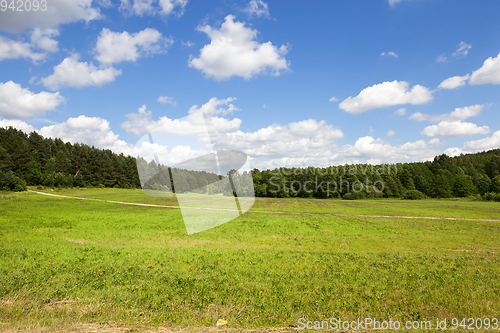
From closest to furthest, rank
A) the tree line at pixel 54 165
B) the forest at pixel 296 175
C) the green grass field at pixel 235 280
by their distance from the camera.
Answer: the green grass field at pixel 235 280 < the tree line at pixel 54 165 < the forest at pixel 296 175

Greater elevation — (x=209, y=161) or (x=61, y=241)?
(x=209, y=161)

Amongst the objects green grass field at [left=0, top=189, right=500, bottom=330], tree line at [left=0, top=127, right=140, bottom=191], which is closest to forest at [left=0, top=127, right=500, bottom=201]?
tree line at [left=0, top=127, right=140, bottom=191]

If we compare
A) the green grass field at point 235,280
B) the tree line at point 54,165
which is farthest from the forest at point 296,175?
the green grass field at point 235,280

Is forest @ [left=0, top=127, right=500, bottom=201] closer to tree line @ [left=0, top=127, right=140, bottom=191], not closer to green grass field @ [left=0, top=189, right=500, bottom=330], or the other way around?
tree line @ [left=0, top=127, right=140, bottom=191]

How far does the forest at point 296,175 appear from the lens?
8281cm

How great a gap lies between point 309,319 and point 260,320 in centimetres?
153

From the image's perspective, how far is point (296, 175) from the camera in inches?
4803

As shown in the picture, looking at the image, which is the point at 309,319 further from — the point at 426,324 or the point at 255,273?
the point at 255,273

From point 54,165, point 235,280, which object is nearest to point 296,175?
point 54,165

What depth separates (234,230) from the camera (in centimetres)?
2400

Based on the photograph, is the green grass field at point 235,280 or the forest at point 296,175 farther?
the forest at point 296,175

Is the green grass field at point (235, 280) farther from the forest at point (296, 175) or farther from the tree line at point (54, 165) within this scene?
the tree line at point (54, 165)

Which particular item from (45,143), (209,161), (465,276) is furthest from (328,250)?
(45,143)

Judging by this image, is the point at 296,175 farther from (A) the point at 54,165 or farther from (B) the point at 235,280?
(B) the point at 235,280
